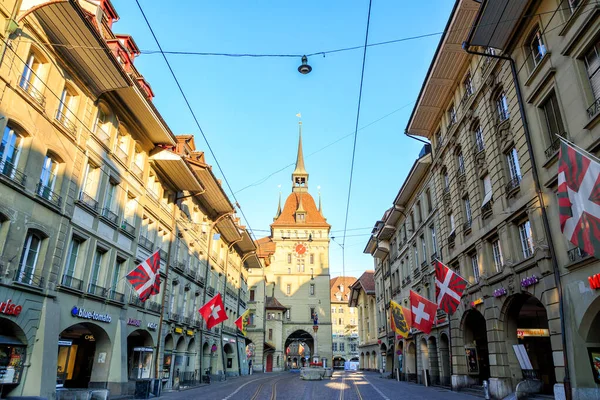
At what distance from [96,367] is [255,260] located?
117 feet

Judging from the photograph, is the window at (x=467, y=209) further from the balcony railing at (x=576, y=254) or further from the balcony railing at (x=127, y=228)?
the balcony railing at (x=127, y=228)

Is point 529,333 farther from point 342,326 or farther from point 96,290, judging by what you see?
point 342,326

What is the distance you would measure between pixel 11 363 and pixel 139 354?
9.97 metres

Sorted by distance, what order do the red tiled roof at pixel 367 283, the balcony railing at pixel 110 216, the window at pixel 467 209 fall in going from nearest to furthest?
the balcony railing at pixel 110 216 < the window at pixel 467 209 < the red tiled roof at pixel 367 283

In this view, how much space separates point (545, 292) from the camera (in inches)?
536

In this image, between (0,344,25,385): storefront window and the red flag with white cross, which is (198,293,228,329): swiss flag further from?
the red flag with white cross

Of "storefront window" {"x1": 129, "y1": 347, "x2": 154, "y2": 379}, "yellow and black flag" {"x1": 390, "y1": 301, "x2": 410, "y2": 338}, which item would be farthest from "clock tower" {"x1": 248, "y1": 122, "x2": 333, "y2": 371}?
"storefront window" {"x1": 129, "y1": 347, "x2": 154, "y2": 379}

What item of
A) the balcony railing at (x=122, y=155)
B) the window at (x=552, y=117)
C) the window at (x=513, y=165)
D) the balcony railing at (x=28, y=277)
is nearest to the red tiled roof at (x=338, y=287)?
the balcony railing at (x=122, y=155)

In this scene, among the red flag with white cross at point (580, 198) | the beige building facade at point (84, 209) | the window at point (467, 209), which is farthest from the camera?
the window at point (467, 209)

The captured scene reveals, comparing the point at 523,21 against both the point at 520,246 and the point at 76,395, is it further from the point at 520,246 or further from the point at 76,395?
the point at 76,395

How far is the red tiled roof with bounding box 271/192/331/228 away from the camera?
2980 inches

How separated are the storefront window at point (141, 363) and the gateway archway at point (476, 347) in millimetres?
16127

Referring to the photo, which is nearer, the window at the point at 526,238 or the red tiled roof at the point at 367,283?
the window at the point at 526,238

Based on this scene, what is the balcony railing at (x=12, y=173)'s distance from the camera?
12.6 m
